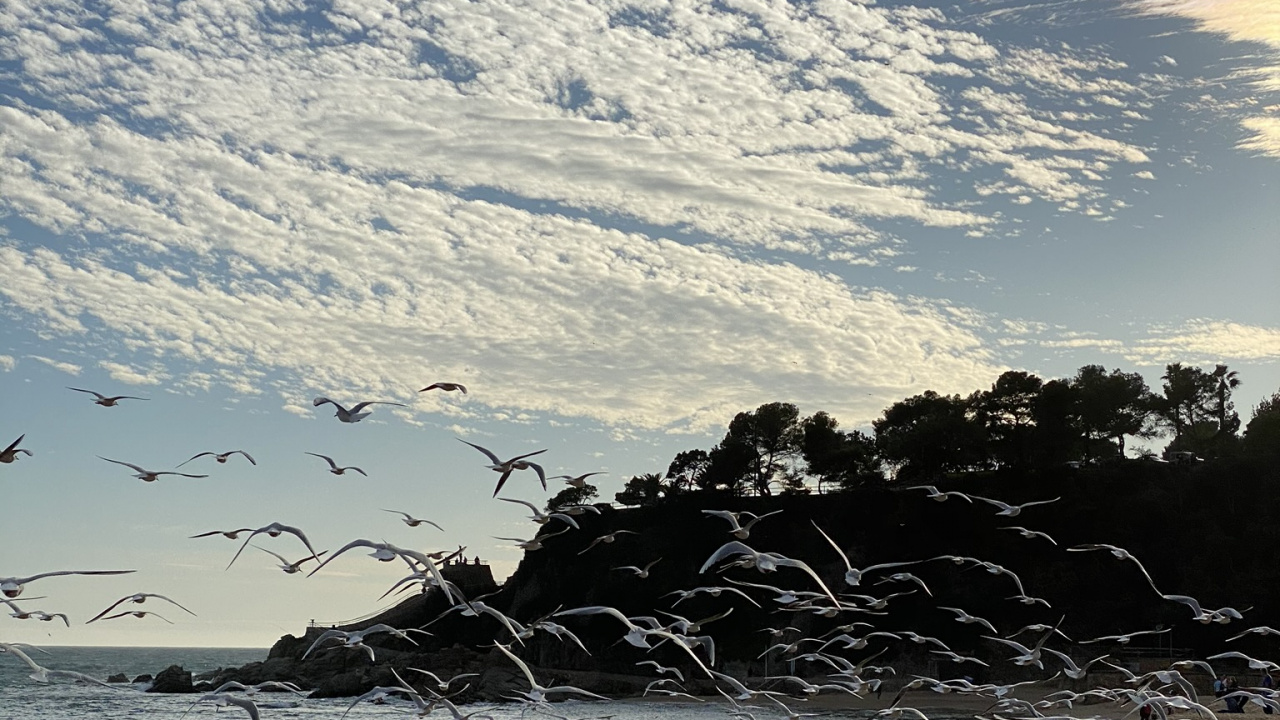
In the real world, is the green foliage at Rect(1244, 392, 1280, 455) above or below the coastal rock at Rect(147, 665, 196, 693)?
above

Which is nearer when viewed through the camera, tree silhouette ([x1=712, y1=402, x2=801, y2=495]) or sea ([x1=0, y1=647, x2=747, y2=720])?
sea ([x1=0, y1=647, x2=747, y2=720])

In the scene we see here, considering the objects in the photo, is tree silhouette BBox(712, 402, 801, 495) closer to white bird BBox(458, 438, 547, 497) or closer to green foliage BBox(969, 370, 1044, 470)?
green foliage BBox(969, 370, 1044, 470)

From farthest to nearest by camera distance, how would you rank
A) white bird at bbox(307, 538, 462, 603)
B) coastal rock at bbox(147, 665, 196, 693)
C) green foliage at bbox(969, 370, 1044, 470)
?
1. green foliage at bbox(969, 370, 1044, 470)
2. coastal rock at bbox(147, 665, 196, 693)
3. white bird at bbox(307, 538, 462, 603)

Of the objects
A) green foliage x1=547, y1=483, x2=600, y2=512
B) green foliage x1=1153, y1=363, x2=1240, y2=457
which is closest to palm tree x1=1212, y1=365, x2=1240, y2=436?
green foliage x1=1153, y1=363, x2=1240, y2=457

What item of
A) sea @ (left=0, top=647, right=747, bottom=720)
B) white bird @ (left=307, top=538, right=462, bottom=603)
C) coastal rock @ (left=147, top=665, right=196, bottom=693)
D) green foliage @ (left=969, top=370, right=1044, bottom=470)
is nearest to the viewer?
white bird @ (left=307, top=538, right=462, bottom=603)

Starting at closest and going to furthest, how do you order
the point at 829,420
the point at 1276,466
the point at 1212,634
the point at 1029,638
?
the point at 1212,634 < the point at 1029,638 < the point at 1276,466 < the point at 829,420

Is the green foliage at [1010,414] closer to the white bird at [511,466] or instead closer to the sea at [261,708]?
the sea at [261,708]

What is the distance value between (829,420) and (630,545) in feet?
61.9

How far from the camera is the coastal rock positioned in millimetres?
67188

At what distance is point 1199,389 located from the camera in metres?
98.6

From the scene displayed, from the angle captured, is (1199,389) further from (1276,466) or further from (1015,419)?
(1276,466)

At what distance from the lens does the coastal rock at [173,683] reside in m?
67.2

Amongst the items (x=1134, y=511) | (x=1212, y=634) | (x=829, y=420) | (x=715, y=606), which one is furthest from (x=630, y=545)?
(x=1212, y=634)

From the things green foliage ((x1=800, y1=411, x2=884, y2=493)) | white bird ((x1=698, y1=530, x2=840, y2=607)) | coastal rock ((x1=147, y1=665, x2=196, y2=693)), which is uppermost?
green foliage ((x1=800, y1=411, x2=884, y2=493))
